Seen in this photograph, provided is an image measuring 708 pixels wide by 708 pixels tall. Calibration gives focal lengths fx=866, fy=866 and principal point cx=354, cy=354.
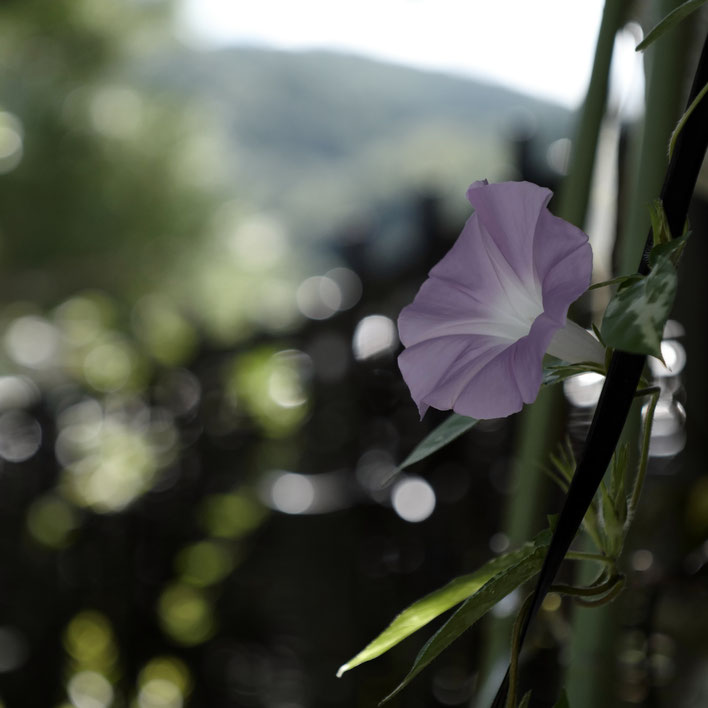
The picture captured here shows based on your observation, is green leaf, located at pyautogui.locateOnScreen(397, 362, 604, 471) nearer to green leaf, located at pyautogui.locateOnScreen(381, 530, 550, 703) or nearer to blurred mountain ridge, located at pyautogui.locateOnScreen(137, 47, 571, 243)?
green leaf, located at pyautogui.locateOnScreen(381, 530, 550, 703)

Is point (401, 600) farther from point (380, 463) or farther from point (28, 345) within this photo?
point (28, 345)

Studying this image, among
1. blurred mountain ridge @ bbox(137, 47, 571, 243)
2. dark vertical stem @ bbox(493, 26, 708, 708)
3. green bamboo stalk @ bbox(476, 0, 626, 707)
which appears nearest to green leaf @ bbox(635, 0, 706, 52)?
dark vertical stem @ bbox(493, 26, 708, 708)

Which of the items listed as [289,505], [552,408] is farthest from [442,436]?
[289,505]

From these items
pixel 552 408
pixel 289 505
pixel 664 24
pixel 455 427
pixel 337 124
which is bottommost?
pixel 337 124

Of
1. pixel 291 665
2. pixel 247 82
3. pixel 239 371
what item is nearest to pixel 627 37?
pixel 239 371

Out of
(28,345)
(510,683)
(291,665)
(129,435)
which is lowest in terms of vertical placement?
(28,345)

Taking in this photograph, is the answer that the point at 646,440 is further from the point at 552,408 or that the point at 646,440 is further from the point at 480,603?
the point at 552,408

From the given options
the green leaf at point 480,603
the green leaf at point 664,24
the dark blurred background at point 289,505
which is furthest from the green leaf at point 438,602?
the dark blurred background at point 289,505
